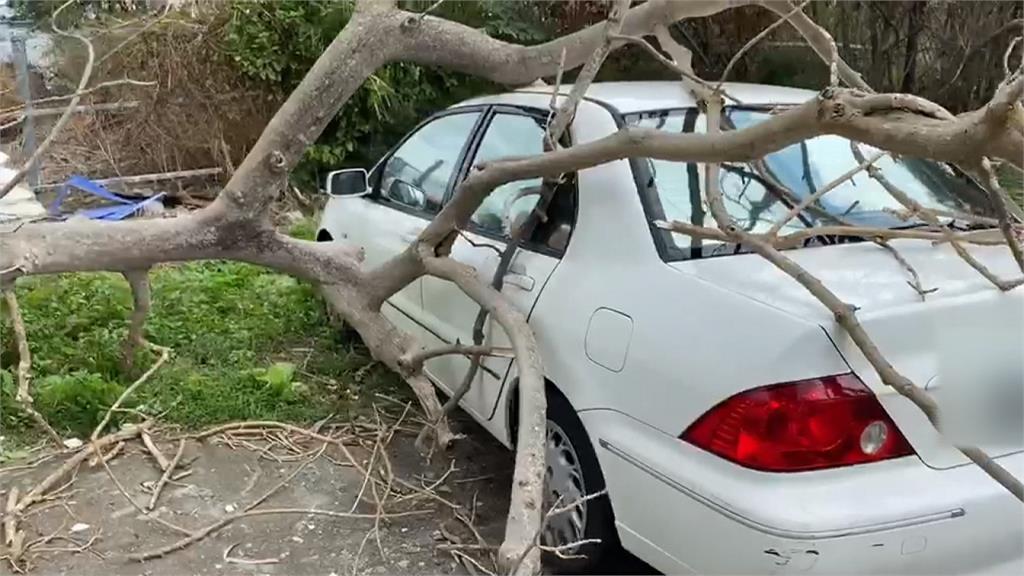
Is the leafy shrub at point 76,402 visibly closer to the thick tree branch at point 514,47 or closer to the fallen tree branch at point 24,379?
the fallen tree branch at point 24,379

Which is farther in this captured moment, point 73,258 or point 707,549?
point 73,258

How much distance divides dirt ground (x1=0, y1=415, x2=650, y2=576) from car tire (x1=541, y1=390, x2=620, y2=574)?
0.16 metres

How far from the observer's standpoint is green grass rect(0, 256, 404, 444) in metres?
4.68

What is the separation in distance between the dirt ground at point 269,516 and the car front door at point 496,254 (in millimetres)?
397

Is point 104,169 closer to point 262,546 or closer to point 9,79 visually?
point 9,79

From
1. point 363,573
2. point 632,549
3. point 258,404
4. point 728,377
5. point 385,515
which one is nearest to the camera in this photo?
point 728,377

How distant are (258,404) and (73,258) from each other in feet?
3.78

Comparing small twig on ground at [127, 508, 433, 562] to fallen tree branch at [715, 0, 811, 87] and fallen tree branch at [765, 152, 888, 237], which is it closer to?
fallen tree branch at [765, 152, 888, 237]

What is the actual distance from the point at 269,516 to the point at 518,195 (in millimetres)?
1631

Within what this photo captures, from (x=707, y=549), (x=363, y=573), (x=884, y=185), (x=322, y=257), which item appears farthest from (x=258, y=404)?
(x=884, y=185)

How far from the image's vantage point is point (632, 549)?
117 inches

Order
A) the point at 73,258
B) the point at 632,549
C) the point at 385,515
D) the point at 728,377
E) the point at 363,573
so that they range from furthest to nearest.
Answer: the point at 73,258 → the point at 385,515 → the point at 363,573 → the point at 632,549 → the point at 728,377

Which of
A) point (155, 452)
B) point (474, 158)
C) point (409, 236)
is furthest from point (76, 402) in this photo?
point (474, 158)

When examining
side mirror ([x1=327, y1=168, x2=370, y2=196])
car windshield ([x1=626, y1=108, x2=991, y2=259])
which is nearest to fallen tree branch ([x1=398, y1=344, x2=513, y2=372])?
car windshield ([x1=626, y1=108, x2=991, y2=259])
